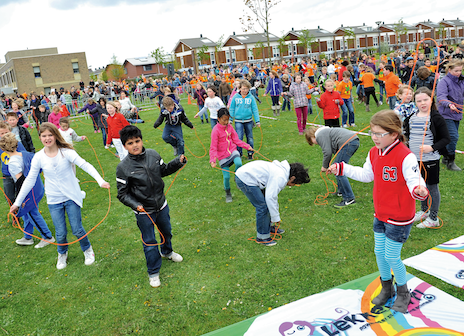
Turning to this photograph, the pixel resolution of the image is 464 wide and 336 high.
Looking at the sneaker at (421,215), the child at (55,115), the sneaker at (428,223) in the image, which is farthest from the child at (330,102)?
the child at (55,115)

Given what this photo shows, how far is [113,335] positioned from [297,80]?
9.99m

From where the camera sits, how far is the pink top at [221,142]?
6.33 meters

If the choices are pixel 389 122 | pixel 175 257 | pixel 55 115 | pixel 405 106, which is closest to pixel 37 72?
pixel 55 115

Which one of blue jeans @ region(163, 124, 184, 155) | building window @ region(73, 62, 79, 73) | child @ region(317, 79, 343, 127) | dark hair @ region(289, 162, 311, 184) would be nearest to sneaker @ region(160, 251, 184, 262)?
dark hair @ region(289, 162, 311, 184)

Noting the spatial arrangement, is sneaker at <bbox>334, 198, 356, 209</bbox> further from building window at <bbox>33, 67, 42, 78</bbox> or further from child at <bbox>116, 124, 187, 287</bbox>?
building window at <bbox>33, 67, 42, 78</bbox>

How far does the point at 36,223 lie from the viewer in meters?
5.73

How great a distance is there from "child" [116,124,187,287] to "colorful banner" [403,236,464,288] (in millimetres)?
3109

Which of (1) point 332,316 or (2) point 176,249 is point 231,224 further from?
(1) point 332,316

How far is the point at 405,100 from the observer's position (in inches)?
211

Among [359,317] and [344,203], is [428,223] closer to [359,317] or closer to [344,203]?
[344,203]

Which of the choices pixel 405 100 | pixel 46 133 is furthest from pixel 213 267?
pixel 405 100

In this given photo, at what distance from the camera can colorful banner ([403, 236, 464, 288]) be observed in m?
3.75

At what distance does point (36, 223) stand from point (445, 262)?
6085 millimetres

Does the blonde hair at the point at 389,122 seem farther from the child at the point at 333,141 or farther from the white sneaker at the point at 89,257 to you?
the white sneaker at the point at 89,257
